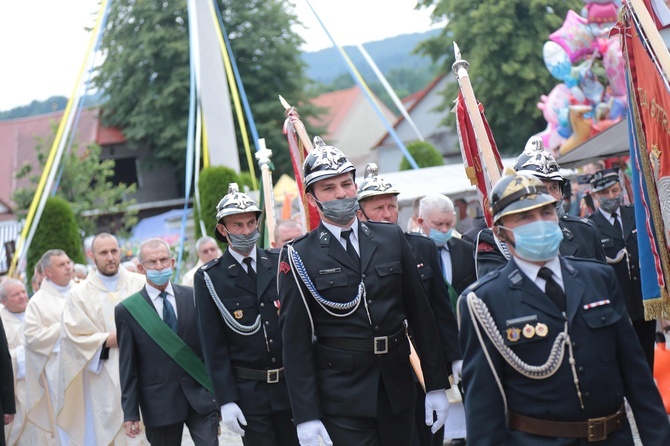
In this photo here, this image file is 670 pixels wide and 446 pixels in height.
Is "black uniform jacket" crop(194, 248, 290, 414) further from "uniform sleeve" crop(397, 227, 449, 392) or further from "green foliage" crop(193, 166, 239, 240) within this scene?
"green foliage" crop(193, 166, 239, 240)

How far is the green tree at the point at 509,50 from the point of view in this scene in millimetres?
38312

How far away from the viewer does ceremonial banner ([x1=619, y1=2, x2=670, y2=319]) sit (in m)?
6.37

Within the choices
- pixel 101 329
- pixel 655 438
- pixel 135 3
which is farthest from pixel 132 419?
pixel 135 3

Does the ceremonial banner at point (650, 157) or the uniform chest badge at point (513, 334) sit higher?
the ceremonial banner at point (650, 157)

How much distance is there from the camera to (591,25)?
20203 millimetres

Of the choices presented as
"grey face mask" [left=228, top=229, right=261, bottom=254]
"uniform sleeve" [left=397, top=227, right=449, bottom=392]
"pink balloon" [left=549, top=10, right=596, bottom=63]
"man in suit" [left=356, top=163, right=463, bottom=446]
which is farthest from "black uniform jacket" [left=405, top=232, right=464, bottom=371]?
"pink balloon" [left=549, top=10, right=596, bottom=63]

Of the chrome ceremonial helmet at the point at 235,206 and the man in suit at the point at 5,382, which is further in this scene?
the man in suit at the point at 5,382

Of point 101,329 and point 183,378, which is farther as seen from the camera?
point 101,329

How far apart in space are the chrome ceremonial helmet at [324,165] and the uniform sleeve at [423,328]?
1.72 ft

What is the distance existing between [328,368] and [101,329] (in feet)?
13.8

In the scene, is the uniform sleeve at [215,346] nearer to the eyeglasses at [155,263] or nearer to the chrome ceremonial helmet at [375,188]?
the eyeglasses at [155,263]

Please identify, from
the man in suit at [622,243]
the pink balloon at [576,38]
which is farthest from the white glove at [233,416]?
the pink balloon at [576,38]

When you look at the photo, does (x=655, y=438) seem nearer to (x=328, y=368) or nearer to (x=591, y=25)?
(x=328, y=368)

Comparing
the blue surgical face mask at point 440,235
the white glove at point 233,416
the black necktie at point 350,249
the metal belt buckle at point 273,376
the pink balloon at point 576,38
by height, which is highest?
the pink balloon at point 576,38
